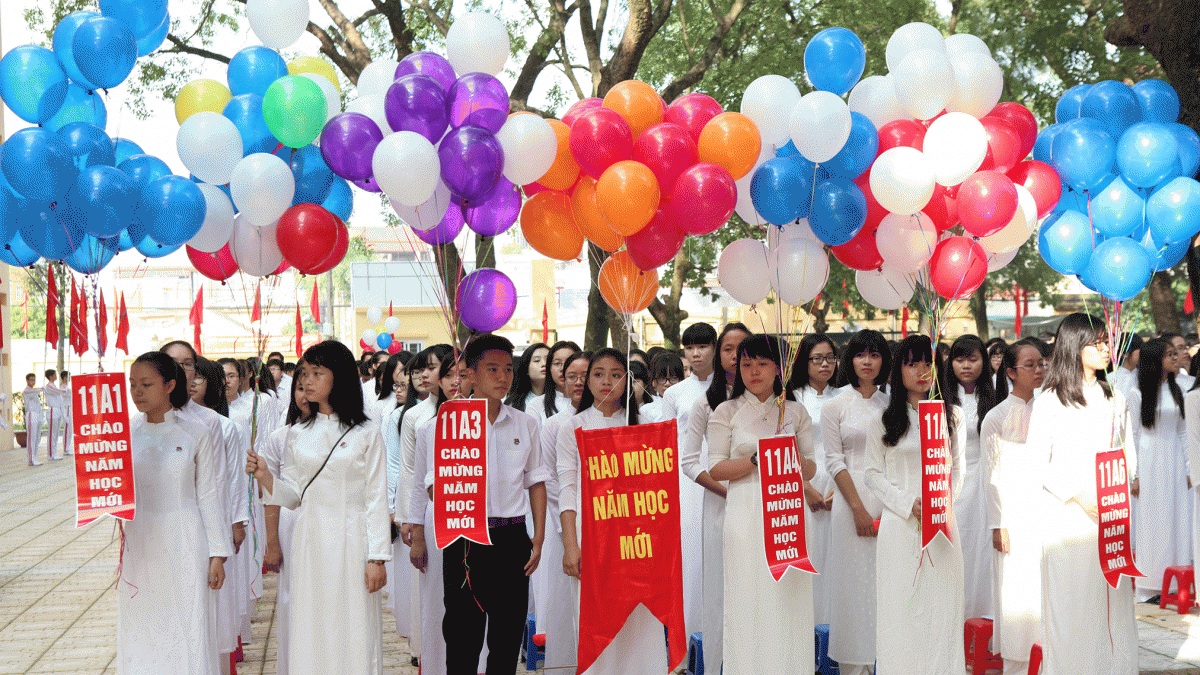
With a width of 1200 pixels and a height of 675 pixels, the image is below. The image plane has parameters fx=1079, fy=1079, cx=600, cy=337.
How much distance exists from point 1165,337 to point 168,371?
6239mm

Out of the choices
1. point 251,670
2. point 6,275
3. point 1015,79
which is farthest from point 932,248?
point 6,275

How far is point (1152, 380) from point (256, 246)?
562 centimetres

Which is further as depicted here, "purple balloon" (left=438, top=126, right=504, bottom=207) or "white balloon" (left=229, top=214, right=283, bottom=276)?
"white balloon" (left=229, top=214, right=283, bottom=276)

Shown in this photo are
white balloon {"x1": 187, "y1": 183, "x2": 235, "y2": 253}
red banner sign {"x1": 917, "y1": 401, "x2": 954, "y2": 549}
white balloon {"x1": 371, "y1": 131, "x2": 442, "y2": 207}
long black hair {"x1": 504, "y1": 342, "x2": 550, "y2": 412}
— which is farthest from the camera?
long black hair {"x1": 504, "y1": 342, "x2": 550, "y2": 412}

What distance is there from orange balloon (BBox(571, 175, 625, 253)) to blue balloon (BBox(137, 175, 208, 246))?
5.15ft

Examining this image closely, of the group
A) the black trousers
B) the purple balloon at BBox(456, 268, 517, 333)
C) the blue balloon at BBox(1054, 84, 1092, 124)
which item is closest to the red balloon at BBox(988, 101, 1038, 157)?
the blue balloon at BBox(1054, 84, 1092, 124)

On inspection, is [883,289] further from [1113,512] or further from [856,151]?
[1113,512]

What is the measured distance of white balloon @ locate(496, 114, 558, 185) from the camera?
14.2 ft

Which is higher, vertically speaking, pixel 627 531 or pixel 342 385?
pixel 342 385

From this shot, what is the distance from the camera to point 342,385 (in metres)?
4.25

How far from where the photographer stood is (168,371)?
14.3 ft

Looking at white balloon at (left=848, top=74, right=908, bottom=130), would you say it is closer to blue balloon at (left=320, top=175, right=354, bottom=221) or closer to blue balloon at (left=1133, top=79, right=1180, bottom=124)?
blue balloon at (left=1133, top=79, right=1180, bottom=124)

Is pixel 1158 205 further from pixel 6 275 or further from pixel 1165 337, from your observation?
pixel 6 275

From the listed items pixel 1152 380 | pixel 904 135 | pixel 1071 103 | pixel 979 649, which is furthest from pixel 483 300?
pixel 1152 380
